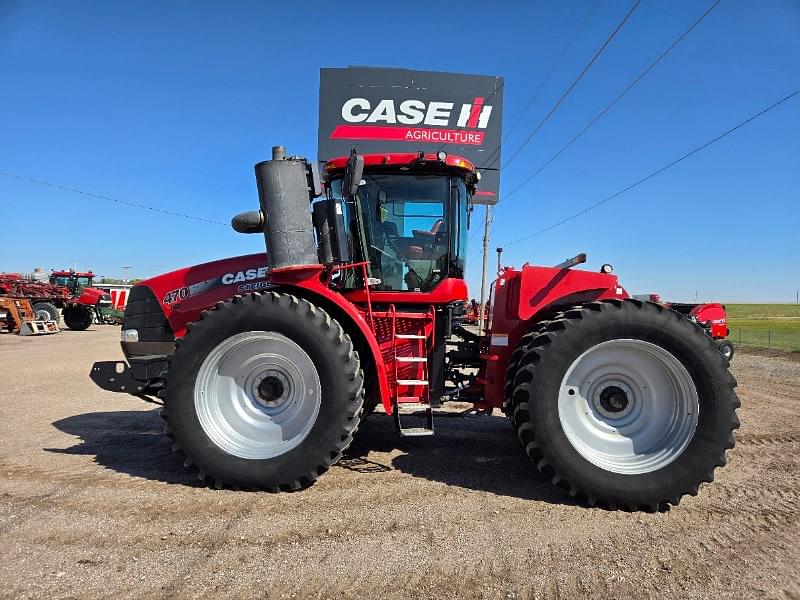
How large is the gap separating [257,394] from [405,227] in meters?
1.91

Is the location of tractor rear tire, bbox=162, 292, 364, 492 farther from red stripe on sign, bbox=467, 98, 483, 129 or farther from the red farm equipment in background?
the red farm equipment in background

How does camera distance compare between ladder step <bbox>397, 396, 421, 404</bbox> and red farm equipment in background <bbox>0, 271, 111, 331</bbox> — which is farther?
red farm equipment in background <bbox>0, 271, 111, 331</bbox>

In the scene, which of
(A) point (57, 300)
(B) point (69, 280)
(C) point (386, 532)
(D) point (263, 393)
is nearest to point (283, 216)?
(D) point (263, 393)

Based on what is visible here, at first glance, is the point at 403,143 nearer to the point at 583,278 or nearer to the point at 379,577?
the point at 583,278

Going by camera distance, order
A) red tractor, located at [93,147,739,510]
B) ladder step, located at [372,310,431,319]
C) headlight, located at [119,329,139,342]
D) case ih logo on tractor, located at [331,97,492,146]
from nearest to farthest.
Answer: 1. red tractor, located at [93,147,739,510]
2. ladder step, located at [372,310,431,319]
3. headlight, located at [119,329,139,342]
4. case ih logo on tractor, located at [331,97,492,146]

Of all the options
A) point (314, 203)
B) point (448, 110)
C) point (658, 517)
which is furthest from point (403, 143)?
point (658, 517)

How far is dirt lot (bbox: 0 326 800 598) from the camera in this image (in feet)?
7.62

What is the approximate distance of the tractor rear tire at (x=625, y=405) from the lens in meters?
3.15

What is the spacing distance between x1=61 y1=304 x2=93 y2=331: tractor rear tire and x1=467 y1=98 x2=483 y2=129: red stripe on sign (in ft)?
63.4

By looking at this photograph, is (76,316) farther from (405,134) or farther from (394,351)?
(394,351)

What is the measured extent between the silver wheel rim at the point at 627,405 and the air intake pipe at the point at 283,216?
89.0 inches

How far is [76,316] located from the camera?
21.6 m

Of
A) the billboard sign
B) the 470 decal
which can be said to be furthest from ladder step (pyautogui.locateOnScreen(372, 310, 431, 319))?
the billboard sign

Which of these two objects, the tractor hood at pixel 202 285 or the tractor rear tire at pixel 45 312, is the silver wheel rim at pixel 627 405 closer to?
the tractor hood at pixel 202 285
